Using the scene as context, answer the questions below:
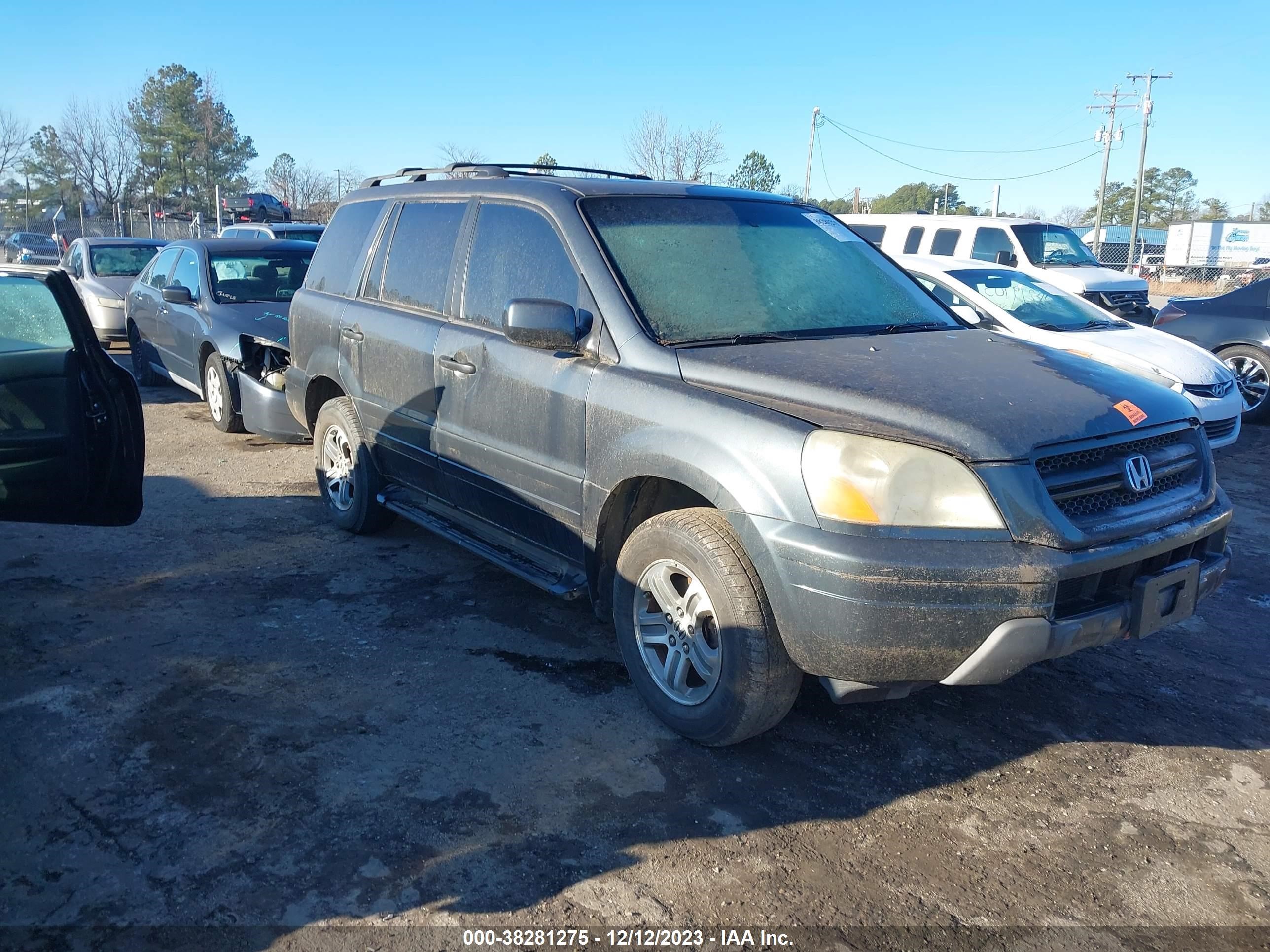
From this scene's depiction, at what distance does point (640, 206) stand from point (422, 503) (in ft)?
6.45

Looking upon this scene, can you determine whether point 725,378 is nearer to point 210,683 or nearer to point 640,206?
point 640,206

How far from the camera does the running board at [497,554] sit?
399cm

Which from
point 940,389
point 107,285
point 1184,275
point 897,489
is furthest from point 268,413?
point 1184,275

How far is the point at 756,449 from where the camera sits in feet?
10.2

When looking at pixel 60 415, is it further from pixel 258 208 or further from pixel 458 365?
pixel 258 208

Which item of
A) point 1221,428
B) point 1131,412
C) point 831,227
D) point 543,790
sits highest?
point 831,227

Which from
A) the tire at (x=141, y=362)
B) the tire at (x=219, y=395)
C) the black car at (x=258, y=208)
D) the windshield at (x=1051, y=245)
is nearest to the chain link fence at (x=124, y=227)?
the black car at (x=258, y=208)

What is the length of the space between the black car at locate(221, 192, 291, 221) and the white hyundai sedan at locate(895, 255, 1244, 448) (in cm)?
2253

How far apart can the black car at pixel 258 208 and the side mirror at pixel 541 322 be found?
25.5 m

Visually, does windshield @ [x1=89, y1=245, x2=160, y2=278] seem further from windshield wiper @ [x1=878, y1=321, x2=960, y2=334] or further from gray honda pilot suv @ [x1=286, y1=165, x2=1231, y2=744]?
windshield wiper @ [x1=878, y1=321, x2=960, y2=334]

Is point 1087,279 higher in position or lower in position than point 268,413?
higher

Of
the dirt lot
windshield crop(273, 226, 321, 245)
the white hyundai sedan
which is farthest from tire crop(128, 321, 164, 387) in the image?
the white hyundai sedan

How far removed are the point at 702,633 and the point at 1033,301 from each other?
264 inches

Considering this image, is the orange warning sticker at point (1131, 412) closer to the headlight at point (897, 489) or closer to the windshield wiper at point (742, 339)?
the headlight at point (897, 489)
